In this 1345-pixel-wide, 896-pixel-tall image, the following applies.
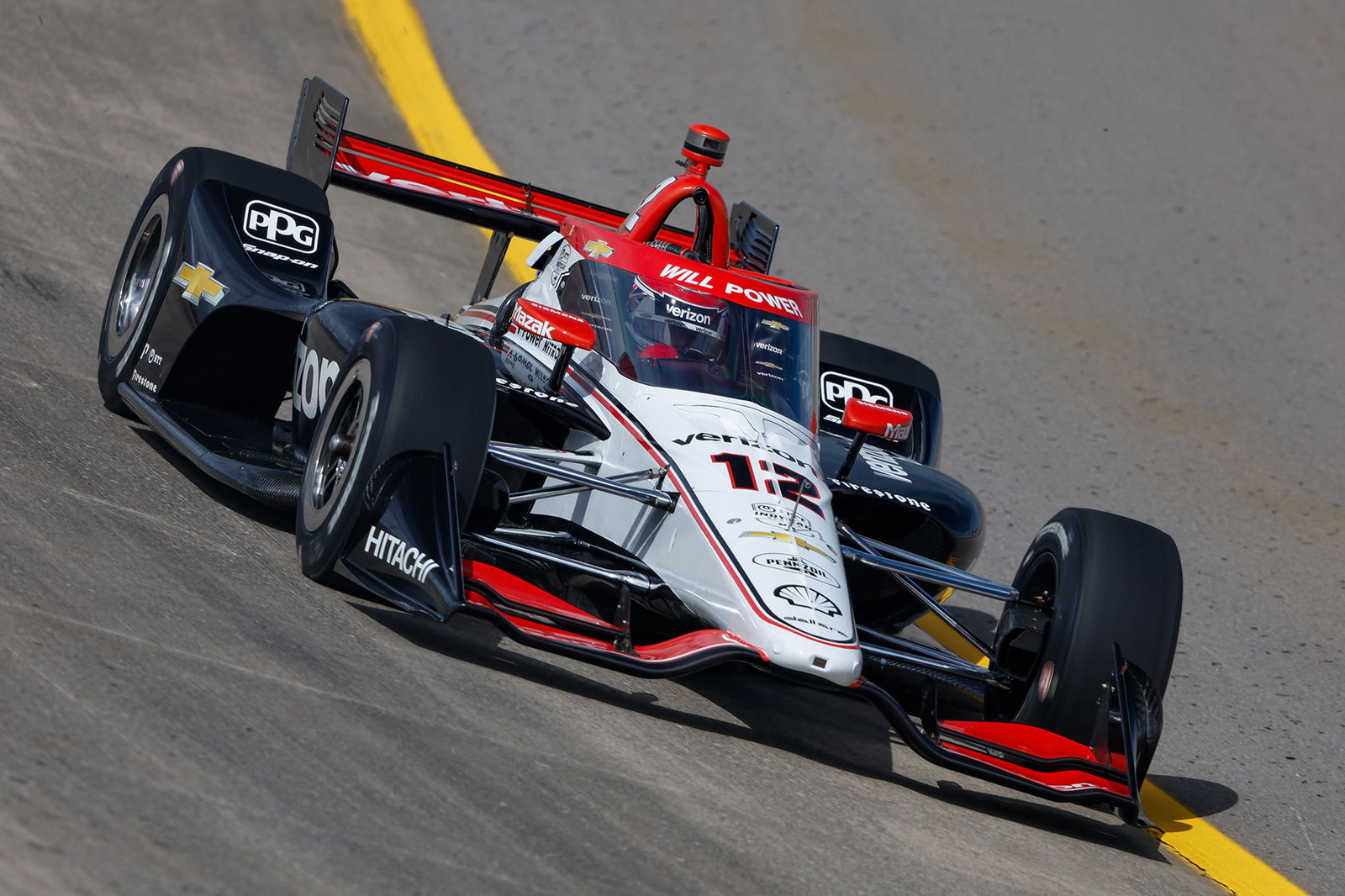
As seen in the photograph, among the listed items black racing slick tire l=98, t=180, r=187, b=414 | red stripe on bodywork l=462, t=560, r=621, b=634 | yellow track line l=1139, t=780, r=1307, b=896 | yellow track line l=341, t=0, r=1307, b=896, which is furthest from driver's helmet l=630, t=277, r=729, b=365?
yellow track line l=341, t=0, r=1307, b=896

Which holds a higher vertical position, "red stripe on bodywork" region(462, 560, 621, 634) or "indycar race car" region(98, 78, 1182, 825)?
"indycar race car" region(98, 78, 1182, 825)

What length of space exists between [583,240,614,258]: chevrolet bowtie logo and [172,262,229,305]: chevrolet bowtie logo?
1.52 m

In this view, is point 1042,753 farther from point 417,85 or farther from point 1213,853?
point 417,85

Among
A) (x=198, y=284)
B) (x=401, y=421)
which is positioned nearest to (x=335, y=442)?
(x=401, y=421)

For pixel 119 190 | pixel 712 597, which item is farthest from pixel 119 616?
pixel 119 190

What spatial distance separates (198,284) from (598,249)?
1.70m

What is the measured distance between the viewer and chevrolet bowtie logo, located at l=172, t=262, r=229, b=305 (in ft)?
22.5

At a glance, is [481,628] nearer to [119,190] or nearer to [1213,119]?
[119,190]

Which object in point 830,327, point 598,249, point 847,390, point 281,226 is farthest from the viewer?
point 830,327

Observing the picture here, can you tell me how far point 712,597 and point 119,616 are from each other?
1.81 meters

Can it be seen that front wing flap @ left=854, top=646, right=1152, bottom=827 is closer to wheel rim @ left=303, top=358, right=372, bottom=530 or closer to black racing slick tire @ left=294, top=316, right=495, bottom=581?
black racing slick tire @ left=294, top=316, right=495, bottom=581

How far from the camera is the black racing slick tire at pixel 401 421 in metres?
5.34

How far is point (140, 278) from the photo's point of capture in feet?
24.7

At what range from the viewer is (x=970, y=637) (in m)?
6.35
